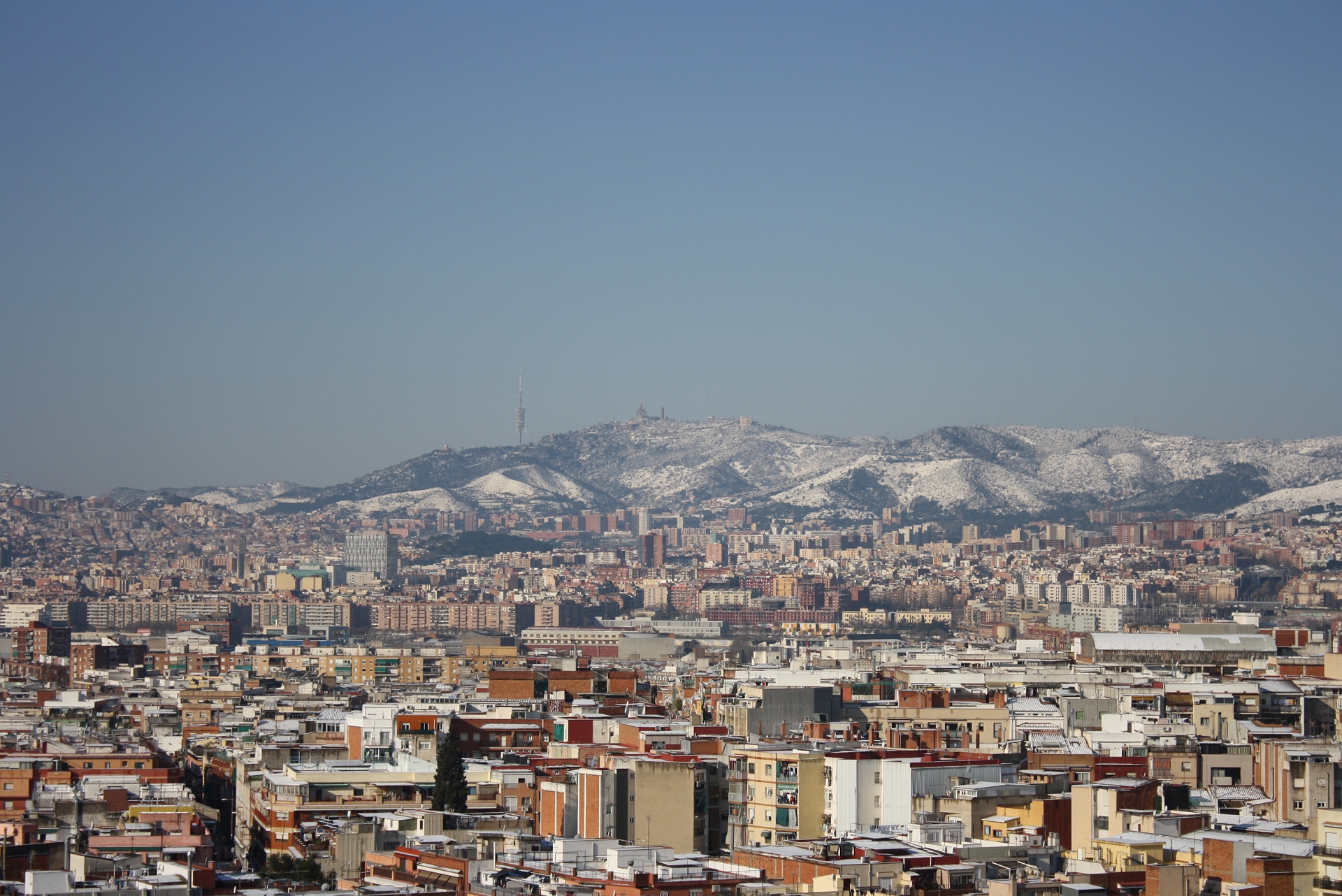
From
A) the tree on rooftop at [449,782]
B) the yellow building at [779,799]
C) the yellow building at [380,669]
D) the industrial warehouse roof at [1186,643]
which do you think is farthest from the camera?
the yellow building at [380,669]

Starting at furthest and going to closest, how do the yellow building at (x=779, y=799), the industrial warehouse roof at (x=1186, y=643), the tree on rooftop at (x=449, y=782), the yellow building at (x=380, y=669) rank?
the yellow building at (x=380, y=669)
the industrial warehouse roof at (x=1186, y=643)
the tree on rooftop at (x=449, y=782)
the yellow building at (x=779, y=799)

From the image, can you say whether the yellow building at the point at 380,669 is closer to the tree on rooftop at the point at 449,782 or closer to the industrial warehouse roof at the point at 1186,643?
the industrial warehouse roof at the point at 1186,643

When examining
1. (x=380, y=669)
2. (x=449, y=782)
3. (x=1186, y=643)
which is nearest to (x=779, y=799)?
(x=449, y=782)

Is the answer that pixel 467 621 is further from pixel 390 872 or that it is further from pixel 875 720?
pixel 390 872

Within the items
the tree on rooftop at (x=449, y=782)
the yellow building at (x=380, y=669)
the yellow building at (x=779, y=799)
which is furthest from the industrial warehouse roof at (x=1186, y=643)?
the yellow building at (x=779, y=799)

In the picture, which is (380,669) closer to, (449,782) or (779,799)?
(449,782)

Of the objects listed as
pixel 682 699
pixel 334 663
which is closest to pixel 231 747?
pixel 682 699

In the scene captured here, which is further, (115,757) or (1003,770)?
(115,757)
